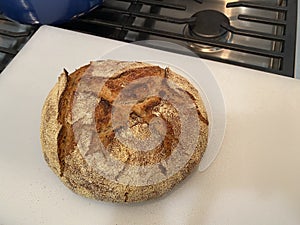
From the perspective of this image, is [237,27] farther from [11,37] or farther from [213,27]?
[11,37]

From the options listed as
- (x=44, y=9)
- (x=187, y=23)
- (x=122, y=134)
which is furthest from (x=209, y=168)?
(x=44, y=9)

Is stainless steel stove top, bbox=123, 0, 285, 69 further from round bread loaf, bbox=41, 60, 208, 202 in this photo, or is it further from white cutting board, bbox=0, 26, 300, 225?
round bread loaf, bbox=41, 60, 208, 202

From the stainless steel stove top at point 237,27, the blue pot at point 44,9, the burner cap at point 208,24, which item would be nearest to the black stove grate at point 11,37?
the blue pot at point 44,9

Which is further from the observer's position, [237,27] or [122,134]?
[237,27]

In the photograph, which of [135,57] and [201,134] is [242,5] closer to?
[135,57]

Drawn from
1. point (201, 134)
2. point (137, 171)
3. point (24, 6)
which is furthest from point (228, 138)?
point (24, 6)

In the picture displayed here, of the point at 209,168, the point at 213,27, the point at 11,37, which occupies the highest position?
the point at 213,27
